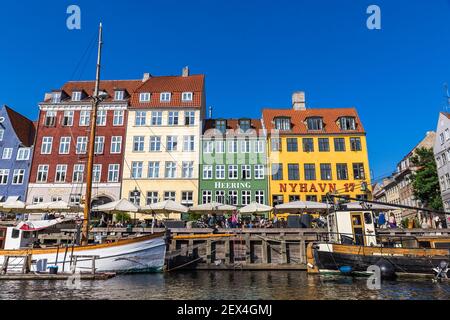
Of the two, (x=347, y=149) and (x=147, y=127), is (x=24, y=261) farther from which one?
(x=347, y=149)

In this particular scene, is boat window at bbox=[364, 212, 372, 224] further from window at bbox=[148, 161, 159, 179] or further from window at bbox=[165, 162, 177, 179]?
window at bbox=[148, 161, 159, 179]

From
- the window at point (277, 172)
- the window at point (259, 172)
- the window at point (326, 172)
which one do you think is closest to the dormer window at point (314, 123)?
the window at point (326, 172)

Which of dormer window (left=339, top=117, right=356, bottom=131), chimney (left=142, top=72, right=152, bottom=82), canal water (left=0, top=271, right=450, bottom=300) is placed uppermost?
chimney (left=142, top=72, right=152, bottom=82)

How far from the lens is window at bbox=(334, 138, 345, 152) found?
37906 mm

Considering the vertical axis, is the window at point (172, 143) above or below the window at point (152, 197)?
above

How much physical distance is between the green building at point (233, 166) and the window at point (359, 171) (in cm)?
994

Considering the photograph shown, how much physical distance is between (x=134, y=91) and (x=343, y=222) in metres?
30.2

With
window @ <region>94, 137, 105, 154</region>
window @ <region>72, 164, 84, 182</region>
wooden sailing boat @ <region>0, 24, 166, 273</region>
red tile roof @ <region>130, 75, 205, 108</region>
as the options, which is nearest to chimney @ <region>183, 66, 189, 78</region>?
red tile roof @ <region>130, 75, 205, 108</region>

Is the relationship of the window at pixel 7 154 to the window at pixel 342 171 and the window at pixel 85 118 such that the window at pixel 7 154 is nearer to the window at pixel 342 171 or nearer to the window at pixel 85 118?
the window at pixel 85 118

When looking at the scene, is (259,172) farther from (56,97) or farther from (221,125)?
(56,97)

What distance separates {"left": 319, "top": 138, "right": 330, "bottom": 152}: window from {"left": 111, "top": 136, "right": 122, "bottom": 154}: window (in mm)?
22972

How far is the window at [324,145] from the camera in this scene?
125ft

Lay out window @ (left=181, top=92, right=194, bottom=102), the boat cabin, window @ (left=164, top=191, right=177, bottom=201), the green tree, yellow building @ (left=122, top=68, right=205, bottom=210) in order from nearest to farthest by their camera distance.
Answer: the boat cabin
window @ (left=164, top=191, right=177, bottom=201)
yellow building @ (left=122, top=68, right=205, bottom=210)
window @ (left=181, top=92, right=194, bottom=102)
the green tree
